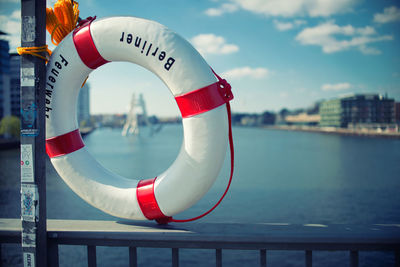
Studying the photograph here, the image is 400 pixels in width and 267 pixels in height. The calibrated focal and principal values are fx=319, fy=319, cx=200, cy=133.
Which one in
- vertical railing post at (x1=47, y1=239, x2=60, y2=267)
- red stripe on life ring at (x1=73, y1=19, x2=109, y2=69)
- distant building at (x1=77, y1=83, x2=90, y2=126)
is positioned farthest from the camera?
distant building at (x1=77, y1=83, x2=90, y2=126)

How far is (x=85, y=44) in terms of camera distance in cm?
142

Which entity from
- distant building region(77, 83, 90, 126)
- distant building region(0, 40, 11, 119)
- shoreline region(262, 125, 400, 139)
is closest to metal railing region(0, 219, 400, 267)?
distant building region(0, 40, 11, 119)

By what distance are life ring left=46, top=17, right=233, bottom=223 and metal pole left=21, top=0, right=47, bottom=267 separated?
0.19 meters

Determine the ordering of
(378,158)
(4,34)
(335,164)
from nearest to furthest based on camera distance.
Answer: (335,164), (378,158), (4,34)

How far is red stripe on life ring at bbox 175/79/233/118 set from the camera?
1335mm

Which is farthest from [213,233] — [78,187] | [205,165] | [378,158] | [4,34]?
[4,34]

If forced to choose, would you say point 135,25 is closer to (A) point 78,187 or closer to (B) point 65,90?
(B) point 65,90

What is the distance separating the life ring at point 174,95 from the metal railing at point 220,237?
0.13m

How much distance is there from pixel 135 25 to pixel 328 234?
113cm

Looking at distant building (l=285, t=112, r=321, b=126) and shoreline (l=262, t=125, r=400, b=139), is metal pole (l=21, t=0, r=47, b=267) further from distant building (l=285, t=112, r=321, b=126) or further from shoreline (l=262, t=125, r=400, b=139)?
distant building (l=285, t=112, r=321, b=126)

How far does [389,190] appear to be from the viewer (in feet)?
39.5

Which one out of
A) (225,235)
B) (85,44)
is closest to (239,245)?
(225,235)

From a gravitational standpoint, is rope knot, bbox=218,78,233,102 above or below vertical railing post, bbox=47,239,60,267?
above

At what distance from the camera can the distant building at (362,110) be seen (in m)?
55.7
